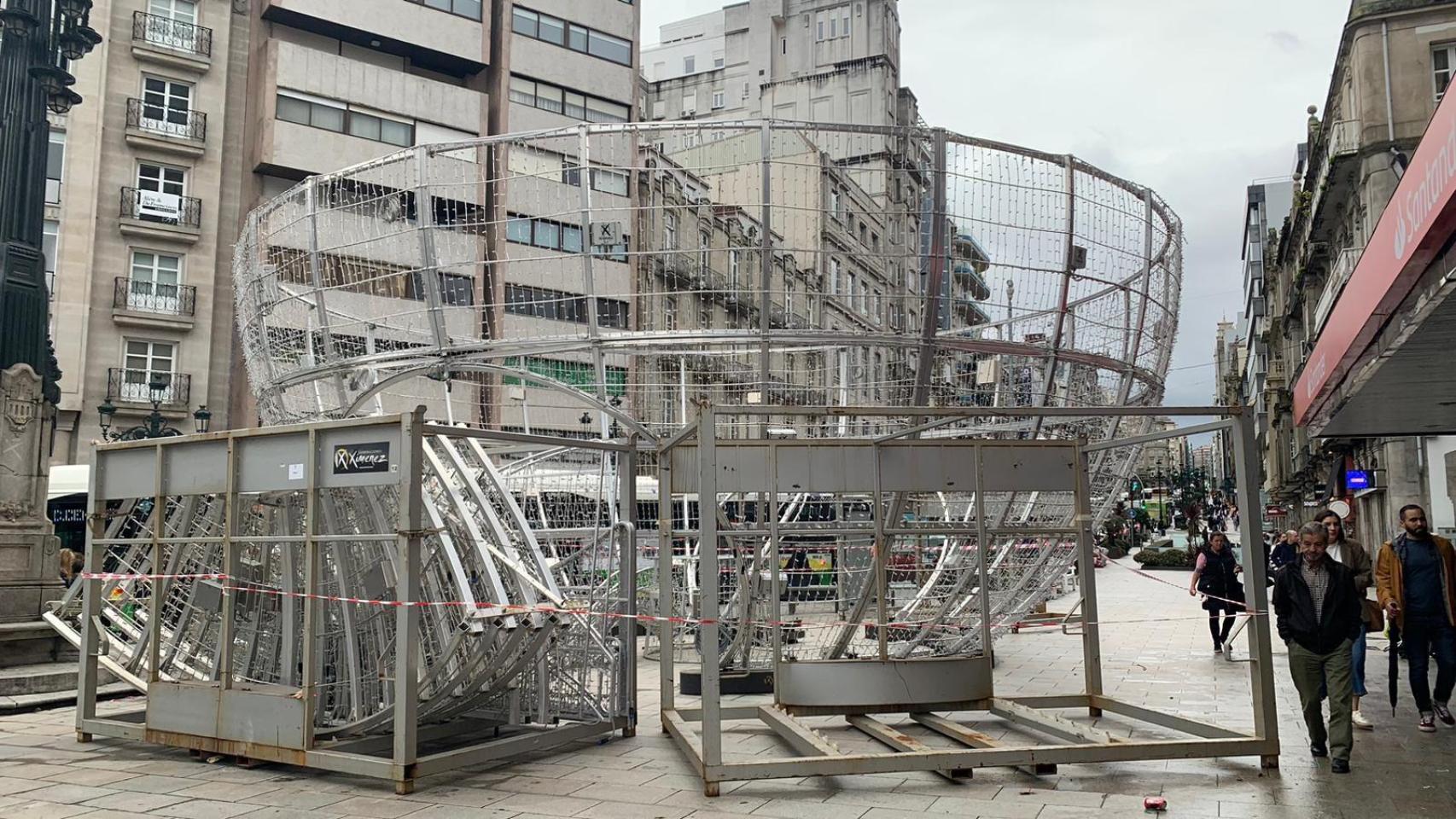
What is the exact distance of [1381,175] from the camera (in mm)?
28547

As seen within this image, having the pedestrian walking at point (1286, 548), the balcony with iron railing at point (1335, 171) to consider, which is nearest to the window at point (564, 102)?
the balcony with iron railing at point (1335, 171)

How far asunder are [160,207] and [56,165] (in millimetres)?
2659

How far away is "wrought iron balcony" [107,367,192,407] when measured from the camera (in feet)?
102

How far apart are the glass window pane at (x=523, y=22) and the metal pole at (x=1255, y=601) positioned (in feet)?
117

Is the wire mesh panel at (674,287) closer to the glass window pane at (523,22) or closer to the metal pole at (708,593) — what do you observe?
the metal pole at (708,593)

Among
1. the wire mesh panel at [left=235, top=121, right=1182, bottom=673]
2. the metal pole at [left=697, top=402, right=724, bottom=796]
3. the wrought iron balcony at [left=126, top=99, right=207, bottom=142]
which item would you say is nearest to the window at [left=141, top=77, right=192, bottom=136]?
the wrought iron balcony at [left=126, top=99, right=207, bottom=142]

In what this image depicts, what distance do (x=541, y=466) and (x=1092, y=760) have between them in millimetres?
5692

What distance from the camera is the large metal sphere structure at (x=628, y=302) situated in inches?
336

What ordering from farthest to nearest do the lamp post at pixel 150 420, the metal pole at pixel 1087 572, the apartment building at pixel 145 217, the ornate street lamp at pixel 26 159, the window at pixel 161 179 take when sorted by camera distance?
1. the window at pixel 161 179
2. the apartment building at pixel 145 217
3. the lamp post at pixel 150 420
4. the ornate street lamp at pixel 26 159
5. the metal pole at pixel 1087 572

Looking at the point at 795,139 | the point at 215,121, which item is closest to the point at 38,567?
the point at 795,139

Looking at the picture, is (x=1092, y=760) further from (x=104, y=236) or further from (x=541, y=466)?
(x=104, y=236)

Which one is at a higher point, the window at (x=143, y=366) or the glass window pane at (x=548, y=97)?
the glass window pane at (x=548, y=97)

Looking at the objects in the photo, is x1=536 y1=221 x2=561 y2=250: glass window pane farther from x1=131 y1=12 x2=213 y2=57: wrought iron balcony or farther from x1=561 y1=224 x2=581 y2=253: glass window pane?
x1=131 y1=12 x2=213 y2=57: wrought iron balcony

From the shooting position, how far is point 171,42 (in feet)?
109
